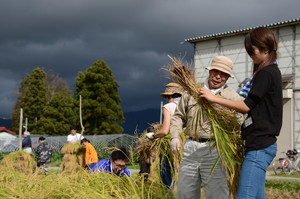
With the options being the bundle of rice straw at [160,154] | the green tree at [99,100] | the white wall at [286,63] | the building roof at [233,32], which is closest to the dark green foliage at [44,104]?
the green tree at [99,100]

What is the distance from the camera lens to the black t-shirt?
114 inches

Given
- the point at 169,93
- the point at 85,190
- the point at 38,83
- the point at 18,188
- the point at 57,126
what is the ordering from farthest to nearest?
the point at 38,83
the point at 57,126
the point at 169,93
the point at 18,188
the point at 85,190

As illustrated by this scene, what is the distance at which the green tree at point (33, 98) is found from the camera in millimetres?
40125

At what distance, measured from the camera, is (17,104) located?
1677 inches

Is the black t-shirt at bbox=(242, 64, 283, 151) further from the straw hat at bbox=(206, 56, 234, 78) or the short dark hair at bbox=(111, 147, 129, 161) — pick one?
the short dark hair at bbox=(111, 147, 129, 161)

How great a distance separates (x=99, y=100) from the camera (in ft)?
130

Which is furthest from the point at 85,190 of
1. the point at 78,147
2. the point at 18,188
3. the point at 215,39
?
the point at 215,39

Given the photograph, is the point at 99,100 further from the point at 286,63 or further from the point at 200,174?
the point at 200,174

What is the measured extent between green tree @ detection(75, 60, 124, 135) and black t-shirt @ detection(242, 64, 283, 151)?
113ft

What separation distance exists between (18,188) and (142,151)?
1.67 m

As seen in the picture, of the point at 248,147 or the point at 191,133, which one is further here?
the point at 191,133

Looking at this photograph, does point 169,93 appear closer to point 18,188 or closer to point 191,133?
point 191,133

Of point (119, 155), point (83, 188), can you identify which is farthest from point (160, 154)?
point (83, 188)

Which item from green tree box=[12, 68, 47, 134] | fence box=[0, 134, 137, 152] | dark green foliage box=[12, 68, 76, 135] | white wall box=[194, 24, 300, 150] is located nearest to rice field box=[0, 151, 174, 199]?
fence box=[0, 134, 137, 152]
